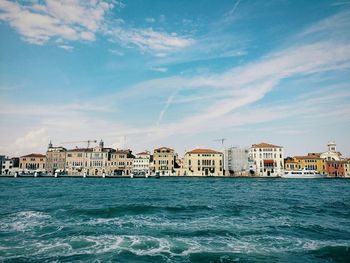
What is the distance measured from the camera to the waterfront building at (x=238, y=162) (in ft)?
321

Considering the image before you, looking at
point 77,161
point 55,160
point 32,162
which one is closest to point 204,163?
point 77,161

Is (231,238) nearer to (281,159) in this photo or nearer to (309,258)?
(309,258)

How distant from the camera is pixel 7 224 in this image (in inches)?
601

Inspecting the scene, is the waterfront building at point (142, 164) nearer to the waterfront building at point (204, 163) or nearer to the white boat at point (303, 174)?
the waterfront building at point (204, 163)

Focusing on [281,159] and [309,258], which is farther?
[281,159]

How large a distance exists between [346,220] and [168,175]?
8382 centimetres

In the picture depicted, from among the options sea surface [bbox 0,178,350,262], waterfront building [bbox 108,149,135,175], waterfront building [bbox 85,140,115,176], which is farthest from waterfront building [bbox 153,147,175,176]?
sea surface [bbox 0,178,350,262]

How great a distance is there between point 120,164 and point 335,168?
254 feet

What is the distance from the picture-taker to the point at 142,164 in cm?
10156

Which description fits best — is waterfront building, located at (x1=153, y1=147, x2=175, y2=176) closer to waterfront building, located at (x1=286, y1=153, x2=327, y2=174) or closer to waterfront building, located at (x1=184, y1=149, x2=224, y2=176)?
waterfront building, located at (x1=184, y1=149, x2=224, y2=176)

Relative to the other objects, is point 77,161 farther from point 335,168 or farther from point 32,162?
point 335,168

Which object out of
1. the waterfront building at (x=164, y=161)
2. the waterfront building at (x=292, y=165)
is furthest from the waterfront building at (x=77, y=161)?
the waterfront building at (x=292, y=165)

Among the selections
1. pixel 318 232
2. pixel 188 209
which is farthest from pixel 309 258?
pixel 188 209

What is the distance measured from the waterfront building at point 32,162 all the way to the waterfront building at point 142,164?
35.6m
